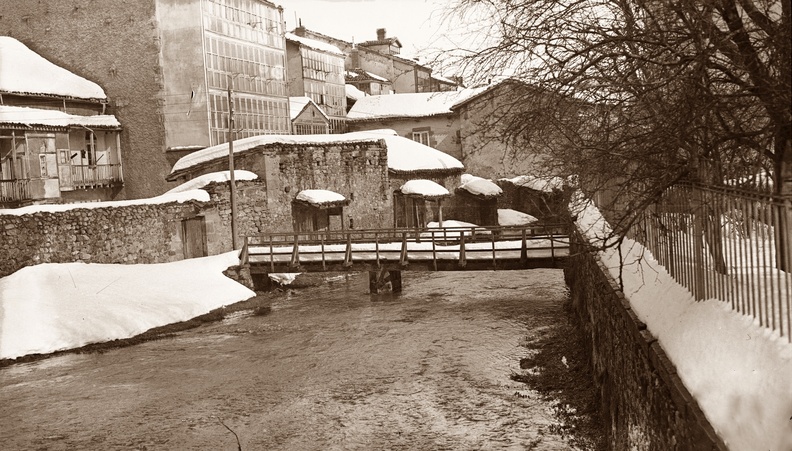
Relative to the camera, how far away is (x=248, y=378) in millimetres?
14352

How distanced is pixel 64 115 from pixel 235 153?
7021 mm

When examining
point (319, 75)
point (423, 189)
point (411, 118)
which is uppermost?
point (319, 75)

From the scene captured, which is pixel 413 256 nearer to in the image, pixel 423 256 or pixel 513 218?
pixel 423 256

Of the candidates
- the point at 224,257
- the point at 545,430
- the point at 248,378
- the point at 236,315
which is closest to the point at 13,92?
the point at 224,257

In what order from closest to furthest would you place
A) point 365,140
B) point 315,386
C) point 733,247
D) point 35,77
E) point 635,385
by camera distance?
point 733,247
point 635,385
point 315,386
point 35,77
point 365,140

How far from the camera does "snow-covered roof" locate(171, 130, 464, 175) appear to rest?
94.7 feet

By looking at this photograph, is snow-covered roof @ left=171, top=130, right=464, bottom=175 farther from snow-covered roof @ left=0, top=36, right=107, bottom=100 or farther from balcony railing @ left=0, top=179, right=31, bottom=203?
balcony railing @ left=0, top=179, right=31, bottom=203

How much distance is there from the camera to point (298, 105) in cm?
4025

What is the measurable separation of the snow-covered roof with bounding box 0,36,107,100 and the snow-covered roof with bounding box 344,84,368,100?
61.1ft

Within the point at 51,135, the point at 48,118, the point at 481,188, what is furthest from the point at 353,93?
the point at 51,135

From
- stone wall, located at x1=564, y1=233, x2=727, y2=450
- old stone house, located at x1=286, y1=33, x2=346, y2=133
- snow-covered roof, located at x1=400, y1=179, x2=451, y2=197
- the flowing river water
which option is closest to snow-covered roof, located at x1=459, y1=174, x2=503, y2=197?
snow-covered roof, located at x1=400, y1=179, x2=451, y2=197

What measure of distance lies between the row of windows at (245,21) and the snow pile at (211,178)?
23.6ft

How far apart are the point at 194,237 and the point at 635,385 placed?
20325 millimetres

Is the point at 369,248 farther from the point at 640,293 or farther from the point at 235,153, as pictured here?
the point at 640,293
